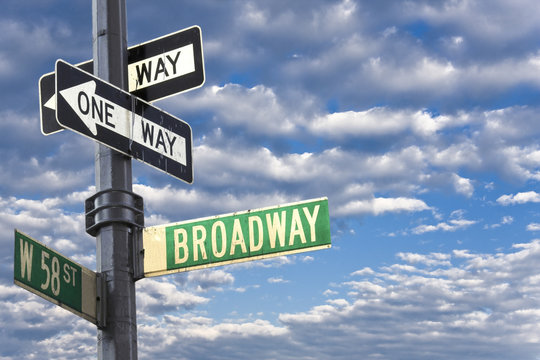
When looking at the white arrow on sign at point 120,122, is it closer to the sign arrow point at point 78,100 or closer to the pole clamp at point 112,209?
the sign arrow point at point 78,100

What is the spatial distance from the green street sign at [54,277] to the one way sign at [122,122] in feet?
3.08

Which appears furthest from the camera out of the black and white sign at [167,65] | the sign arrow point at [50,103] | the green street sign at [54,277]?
the sign arrow point at [50,103]

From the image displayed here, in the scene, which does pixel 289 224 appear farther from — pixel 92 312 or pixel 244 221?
pixel 92 312

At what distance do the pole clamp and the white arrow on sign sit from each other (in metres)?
Result: 0.47

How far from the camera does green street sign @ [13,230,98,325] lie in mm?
5172

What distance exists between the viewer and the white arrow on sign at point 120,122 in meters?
5.66

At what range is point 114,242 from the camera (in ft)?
18.8

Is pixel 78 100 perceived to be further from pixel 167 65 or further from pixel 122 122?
pixel 167 65

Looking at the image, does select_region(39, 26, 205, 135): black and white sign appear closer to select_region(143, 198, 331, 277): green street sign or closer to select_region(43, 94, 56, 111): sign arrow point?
select_region(43, 94, 56, 111): sign arrow point

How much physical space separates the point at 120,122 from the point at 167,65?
2.70 feet

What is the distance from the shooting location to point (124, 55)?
634 centimetres

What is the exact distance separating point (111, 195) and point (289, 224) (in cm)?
140

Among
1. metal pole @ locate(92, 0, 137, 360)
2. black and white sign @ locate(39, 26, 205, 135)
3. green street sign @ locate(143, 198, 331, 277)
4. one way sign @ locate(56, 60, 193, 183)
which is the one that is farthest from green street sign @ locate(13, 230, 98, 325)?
black and white sign @ locate(39, 26, 205, 135)

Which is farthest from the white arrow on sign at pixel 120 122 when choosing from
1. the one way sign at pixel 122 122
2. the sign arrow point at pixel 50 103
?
the sign arrow point at pixel 50 103
